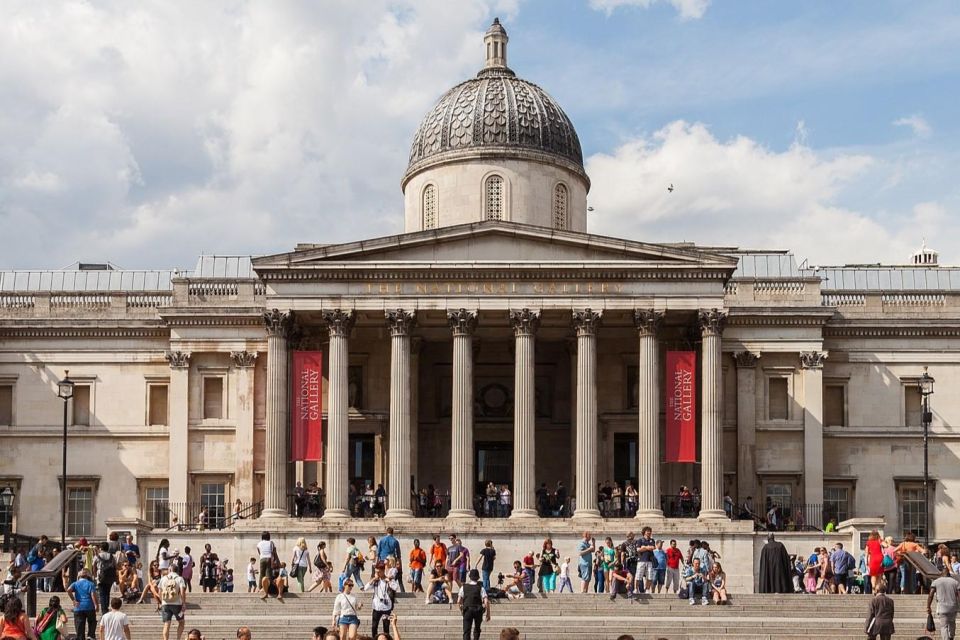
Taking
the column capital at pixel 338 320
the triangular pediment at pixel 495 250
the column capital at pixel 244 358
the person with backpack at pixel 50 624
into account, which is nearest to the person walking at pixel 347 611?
the person with backpack at pixel 50 624

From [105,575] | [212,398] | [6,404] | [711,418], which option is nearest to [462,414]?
[711,418]

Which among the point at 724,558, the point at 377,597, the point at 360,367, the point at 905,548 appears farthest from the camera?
the point at 360,367

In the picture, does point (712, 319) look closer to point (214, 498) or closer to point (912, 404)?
point (912, 404)

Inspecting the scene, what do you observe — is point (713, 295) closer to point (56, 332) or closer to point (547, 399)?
point (547, 399)

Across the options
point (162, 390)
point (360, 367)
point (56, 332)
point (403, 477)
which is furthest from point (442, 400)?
point (56, 332)

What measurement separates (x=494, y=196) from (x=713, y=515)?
15084mm

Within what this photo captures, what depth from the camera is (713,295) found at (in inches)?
1982

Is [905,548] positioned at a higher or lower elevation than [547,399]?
lower

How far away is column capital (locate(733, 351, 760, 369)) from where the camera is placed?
56.3 meters

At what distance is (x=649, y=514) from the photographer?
49188 millimetres

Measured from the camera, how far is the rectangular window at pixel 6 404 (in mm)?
58375

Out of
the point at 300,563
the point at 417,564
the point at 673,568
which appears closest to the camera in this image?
the point at 300,563

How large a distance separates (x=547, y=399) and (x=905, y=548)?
19658 millimetres

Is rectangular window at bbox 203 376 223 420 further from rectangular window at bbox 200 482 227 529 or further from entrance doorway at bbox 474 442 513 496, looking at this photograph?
entrance doorway at bbox 474 442 513 496
